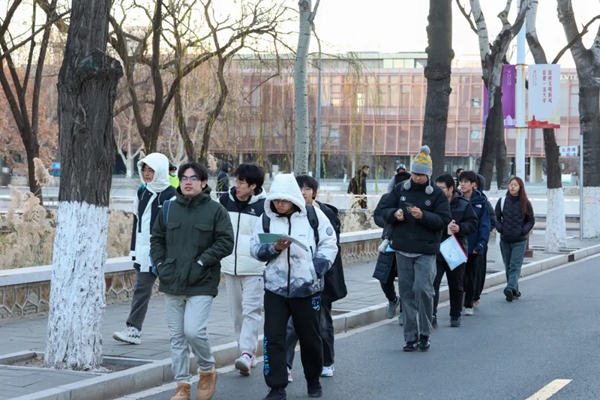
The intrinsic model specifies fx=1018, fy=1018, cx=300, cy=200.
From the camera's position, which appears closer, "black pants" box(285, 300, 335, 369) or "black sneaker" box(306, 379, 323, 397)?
"black sneaker" box(306, 379, 323, 397)

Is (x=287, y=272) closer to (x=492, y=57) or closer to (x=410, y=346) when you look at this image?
(x=410, y=346)

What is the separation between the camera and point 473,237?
43.3ft

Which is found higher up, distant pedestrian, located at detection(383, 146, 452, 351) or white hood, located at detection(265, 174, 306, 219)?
white hood, located at detection(265, 174, 306, 219)

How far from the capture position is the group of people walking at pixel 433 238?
10117mm

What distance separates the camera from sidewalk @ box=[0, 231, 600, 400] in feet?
25.3

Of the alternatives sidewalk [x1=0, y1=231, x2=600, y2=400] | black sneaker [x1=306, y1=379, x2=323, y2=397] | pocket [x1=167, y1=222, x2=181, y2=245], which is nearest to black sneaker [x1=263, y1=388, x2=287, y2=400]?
black sneaker [x1=306, y1=379, x2=323, y2=397]

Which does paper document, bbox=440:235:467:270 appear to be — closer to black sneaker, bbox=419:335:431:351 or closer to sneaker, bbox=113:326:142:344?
black sneaker, bbox=419:335:431:351

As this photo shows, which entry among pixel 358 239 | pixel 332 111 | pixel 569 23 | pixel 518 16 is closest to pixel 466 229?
pixel 358 239

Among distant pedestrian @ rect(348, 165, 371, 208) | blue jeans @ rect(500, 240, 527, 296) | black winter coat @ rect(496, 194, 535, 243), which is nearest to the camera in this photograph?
black winter coat @ rect(496, 194, 535, 243)

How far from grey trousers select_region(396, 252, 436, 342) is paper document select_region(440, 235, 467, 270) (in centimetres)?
170

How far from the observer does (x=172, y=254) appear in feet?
25.2

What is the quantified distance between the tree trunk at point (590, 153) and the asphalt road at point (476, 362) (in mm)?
16568

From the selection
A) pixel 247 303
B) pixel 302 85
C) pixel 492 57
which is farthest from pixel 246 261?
pixel 492 57

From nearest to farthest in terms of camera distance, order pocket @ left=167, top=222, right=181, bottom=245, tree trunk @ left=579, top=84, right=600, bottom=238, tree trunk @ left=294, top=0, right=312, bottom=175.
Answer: pocket @ left=167, top=222, right=181, bottom=245, tree trunk @ left=294, top=0, right=312, bottom=175, tree trunk @ left=579, top=84, right=600, bottom=238
